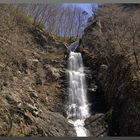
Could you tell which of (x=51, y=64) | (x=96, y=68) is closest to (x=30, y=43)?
(x=51, y=64)

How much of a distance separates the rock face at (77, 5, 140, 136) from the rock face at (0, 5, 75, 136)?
0.56 m

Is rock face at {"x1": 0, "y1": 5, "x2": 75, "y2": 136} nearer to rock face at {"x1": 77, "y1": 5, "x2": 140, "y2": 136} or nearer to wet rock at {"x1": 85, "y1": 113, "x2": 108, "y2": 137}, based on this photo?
wet rock at {"x1": 85, "y1": 113, "x2": 108, "y2": 137}

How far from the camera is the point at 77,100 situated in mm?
7062

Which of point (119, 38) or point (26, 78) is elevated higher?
point (119, 38)

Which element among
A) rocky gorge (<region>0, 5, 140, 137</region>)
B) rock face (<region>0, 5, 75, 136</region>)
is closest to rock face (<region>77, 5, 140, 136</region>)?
rocky gorge (<region>0, 5, 140, 137</region>)

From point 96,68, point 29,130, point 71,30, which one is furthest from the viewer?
point 96,68

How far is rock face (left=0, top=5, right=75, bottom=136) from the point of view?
668 centimetres

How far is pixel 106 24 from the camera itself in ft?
24.6

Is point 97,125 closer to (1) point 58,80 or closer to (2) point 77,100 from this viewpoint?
(2) point 77,100

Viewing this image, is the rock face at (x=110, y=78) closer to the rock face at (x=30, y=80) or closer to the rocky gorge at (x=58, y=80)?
the rocky gorge at (x=58, y=80)

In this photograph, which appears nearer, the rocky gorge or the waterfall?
A: the rocky gorge

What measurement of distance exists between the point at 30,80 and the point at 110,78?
1552 millimetres

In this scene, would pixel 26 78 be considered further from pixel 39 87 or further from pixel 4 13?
pixel 4 13

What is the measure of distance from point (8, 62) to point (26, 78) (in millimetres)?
441
